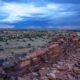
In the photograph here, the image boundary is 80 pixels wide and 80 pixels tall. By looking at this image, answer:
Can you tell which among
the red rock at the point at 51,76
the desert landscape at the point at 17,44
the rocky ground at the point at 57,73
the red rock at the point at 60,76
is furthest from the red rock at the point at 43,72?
the desert landscape at the point at 17,44

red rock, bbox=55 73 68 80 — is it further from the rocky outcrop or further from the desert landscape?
the desert landscape

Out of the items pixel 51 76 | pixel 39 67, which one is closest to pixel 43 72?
pixel 51 76

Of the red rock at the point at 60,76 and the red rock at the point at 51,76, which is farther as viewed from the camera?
the red rock at the point at 60,76

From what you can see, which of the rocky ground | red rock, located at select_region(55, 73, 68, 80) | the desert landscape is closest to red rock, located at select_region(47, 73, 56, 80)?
the rocky ground

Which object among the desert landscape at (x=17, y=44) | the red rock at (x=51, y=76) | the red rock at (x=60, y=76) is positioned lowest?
the desert landscape at (x=17, y=44)

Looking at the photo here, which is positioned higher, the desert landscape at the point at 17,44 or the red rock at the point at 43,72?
the red rock at the point at 43,72

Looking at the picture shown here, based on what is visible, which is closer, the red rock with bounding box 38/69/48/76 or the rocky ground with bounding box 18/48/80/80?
the rocky ground with bounding box 18/48/80/80

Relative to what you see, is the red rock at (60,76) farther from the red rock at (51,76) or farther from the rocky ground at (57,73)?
the red rock at (51,76)

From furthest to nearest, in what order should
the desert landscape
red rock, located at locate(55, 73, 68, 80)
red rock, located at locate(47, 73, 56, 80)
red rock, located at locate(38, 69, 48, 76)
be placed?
the desert landscape
red rock, located at locate(38, 69, 48, 76)
red rock, located at locate(55, 73, 68, 80)
red rock, located at locate(47, 73, 56, 80)

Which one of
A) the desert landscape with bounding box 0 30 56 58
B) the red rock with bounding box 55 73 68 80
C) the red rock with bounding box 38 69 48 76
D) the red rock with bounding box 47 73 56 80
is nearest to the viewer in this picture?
the red rock with bounding box 47 73 56 80

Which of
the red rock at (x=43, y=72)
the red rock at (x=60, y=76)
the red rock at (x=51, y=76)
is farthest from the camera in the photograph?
the red rock at (x=43, y=72)

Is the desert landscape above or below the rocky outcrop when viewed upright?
below

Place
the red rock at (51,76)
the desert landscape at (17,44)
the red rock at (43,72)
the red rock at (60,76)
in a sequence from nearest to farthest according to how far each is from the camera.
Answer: the red rock at (51,76)
the red rock at (60,76)
the red rock at (43,72)
the desert landscape at (17,44)

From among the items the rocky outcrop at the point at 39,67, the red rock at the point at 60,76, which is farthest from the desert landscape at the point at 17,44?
the red rock at the point at 60,76
